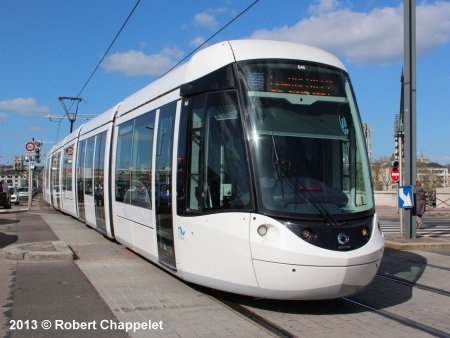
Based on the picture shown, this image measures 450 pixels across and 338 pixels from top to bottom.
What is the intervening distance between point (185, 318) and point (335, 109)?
3.26 meters

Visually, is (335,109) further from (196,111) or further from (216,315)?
(216,315)

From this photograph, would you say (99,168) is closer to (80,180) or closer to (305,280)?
(80,180)

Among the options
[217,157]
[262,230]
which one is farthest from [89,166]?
[262,230]

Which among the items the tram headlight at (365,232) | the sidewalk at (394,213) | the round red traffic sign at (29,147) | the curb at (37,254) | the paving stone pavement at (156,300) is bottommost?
the sidewalk at (394,213)

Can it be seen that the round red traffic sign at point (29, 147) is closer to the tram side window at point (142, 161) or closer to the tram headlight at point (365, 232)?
the tram side window at point (142, 161)

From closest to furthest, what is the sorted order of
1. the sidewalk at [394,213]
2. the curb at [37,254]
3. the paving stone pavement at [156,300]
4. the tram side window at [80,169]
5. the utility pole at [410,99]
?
the paving stone pavement at [156,300]
the curb at [37,254]
the utility pole at [410,99]
the tram side window at [80,169]
the sidewalk at [394,213]

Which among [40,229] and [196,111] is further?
[40,229]

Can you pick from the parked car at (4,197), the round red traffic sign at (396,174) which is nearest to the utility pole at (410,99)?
the round red traffic sign at (396,174)

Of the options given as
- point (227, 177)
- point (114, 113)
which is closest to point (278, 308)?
point (227, 177)

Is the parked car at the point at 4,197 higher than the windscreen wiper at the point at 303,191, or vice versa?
the windscreen wiper at the point at 303,191

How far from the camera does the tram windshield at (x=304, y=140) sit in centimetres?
641

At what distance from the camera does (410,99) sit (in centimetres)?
1488

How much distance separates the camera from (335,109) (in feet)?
23.3

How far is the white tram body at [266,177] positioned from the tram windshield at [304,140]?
0.01m
